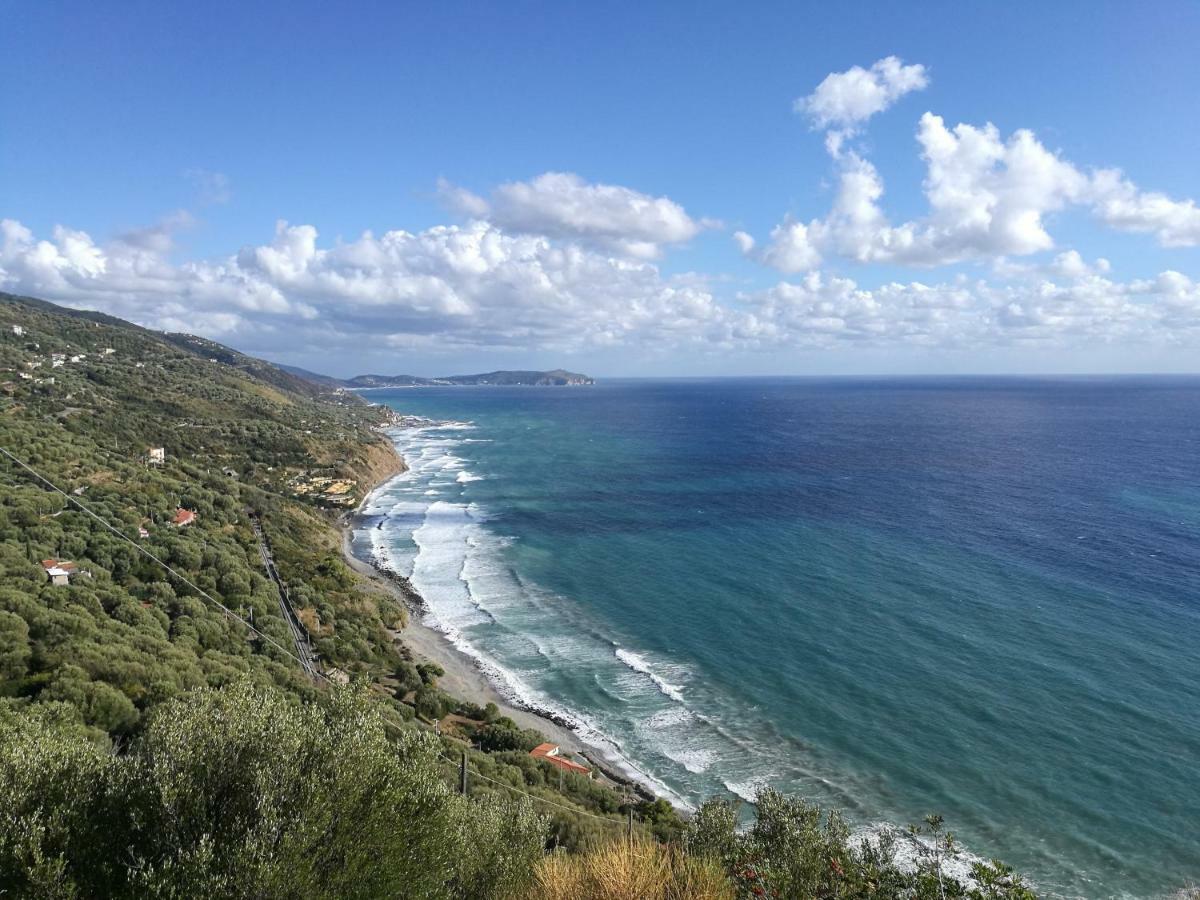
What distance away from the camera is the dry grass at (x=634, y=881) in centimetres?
899

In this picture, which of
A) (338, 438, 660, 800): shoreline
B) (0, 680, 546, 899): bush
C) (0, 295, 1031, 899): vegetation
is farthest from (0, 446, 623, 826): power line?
(0, 680, 546, 899): bush

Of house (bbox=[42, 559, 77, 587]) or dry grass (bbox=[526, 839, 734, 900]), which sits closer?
dry grass (bbox=[526, 839, 734, 900])

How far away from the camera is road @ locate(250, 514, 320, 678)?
3475cm

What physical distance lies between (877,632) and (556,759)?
2362cm

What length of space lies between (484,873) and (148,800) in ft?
20.1

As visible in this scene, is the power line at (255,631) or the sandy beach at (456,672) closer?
the power line at (255,631)

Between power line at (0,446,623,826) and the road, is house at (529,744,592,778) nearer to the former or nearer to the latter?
power line at (0,446,623,826)

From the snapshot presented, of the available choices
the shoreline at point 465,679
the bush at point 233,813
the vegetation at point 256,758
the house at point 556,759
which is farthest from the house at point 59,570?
the bush at point 233,813

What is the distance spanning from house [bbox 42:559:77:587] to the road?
1071 cm

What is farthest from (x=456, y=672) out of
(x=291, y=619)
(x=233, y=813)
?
(x=233, y=813)

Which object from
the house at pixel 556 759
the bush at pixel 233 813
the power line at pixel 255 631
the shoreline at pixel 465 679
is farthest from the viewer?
the shoreline at pixel 465 679

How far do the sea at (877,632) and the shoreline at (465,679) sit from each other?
881mm

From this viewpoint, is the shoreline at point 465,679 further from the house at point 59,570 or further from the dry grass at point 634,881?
the dry grass at point 634,881

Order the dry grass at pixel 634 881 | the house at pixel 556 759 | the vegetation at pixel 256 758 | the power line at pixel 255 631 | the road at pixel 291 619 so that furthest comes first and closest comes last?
1. the road at pixel 291 619
2. the house at pixel 556 759
3. the power line at pixel 255 631
4. the vegetation at pixel 256 758
5. the dry grass at pixel 634 881
